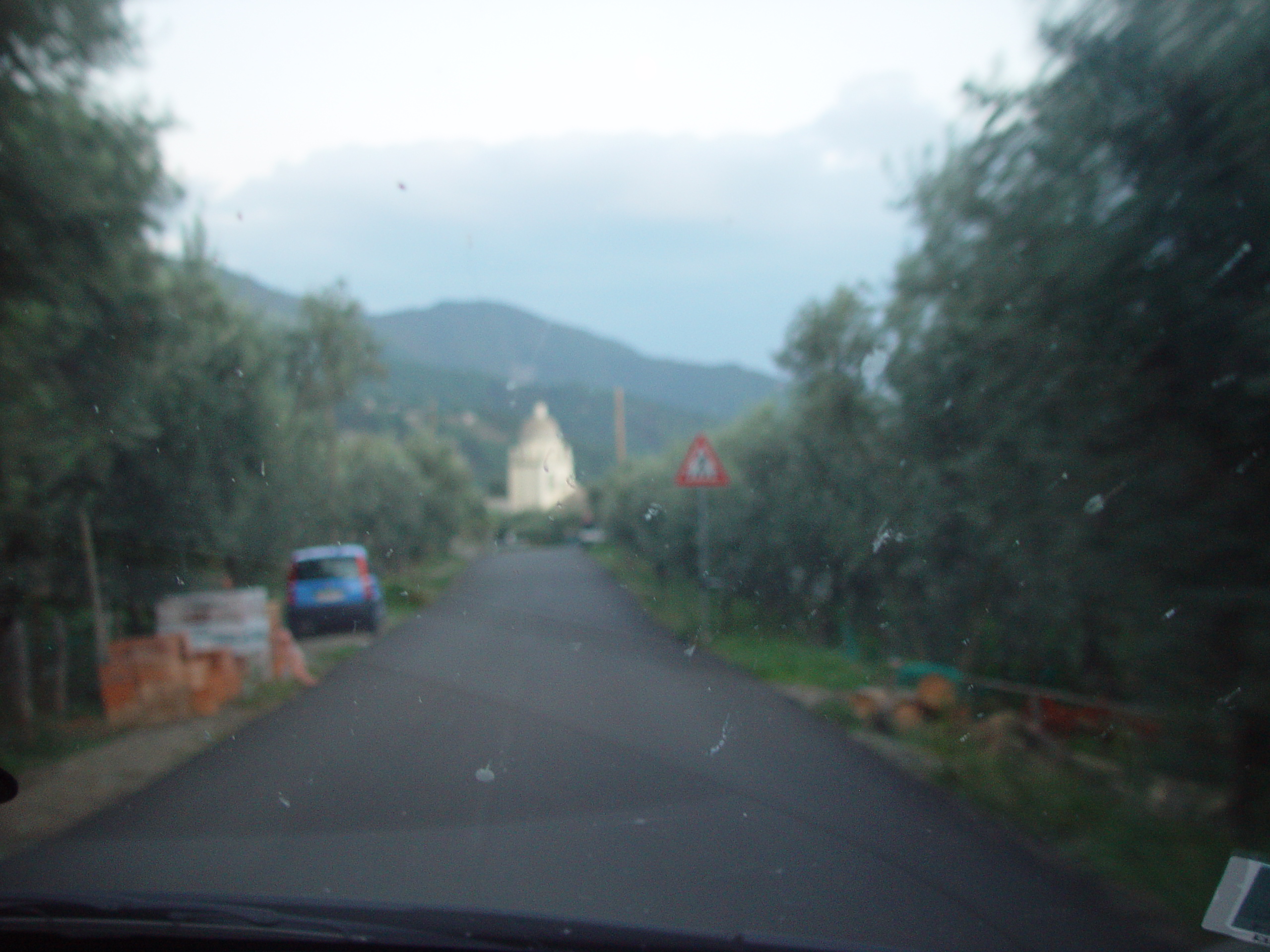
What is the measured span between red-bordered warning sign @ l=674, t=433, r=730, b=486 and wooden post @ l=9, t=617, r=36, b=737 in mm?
4372

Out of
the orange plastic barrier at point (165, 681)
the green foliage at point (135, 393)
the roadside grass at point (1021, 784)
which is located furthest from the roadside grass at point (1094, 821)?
the orange plastic barrier at point (165, 681)

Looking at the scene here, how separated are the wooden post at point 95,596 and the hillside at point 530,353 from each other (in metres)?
2.93

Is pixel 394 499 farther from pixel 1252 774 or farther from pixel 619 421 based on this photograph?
pixel 1252 774

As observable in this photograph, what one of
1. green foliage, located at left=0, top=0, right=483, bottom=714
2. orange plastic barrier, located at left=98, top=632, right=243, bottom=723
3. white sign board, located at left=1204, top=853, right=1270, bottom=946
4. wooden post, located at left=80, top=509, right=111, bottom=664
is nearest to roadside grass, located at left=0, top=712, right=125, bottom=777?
orange plastic barrier, located at left=98, top=632, right=243, bottom=723

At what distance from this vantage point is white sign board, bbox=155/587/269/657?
5363 mm

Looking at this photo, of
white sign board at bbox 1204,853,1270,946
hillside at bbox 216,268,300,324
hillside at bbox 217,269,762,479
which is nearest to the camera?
white sign board at bbox 1204,853,1270,946

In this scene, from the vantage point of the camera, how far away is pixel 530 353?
4863 millimetres

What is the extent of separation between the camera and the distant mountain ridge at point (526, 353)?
4887 millimetres

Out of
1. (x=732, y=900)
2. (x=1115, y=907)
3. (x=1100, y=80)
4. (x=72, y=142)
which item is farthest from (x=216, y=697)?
(x=1100, y=80)

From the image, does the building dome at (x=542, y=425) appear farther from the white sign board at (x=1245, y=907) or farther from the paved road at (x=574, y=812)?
the white sign board at (x=1245, y=907)

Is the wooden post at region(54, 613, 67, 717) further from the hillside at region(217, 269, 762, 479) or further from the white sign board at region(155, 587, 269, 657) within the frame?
the hillside at region(217, 269, 762, 479)

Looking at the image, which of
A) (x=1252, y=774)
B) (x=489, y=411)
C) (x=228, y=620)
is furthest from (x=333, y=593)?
(x=1252, y=774)

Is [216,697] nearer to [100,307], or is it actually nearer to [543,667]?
[543,667]

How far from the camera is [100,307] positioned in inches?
232
